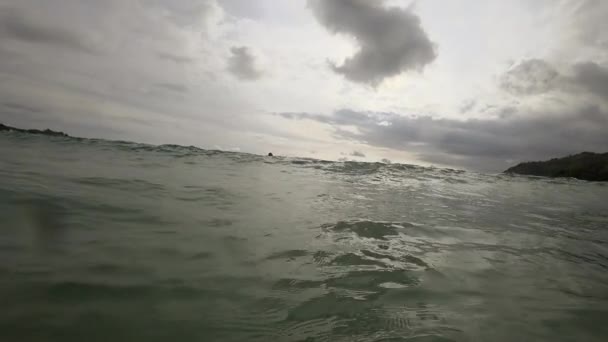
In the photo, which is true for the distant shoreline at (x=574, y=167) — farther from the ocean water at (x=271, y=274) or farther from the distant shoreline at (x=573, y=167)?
the ocean water at (x=271, y=274)

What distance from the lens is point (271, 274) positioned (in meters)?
2.81

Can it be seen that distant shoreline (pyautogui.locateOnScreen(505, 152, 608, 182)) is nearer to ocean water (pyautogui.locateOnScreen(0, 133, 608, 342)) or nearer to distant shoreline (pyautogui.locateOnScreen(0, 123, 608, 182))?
distant shoreline (pyautogui.locateOnScreen(0, 123, 608, 182))

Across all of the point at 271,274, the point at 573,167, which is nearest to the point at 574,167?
the point at 573,167

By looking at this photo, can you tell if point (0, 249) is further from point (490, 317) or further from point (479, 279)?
point (479, 279)

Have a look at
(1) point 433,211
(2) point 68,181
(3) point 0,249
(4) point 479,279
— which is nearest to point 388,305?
(4) point 479,279

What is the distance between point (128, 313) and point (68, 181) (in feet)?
17.7

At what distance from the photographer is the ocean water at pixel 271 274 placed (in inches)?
75.9

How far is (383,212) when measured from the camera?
19.5 ft

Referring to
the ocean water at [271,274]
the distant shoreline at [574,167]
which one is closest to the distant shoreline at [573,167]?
the distant shoreline at [574,167]

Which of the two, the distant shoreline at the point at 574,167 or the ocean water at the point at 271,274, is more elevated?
the distant shoreline at the point at 574,167

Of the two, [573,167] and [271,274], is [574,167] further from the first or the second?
[271,274]

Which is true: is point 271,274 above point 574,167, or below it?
below

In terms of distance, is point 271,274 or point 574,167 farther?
point 574,167

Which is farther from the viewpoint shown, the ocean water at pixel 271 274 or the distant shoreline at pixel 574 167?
the distant shoreline at pixel 574 167
